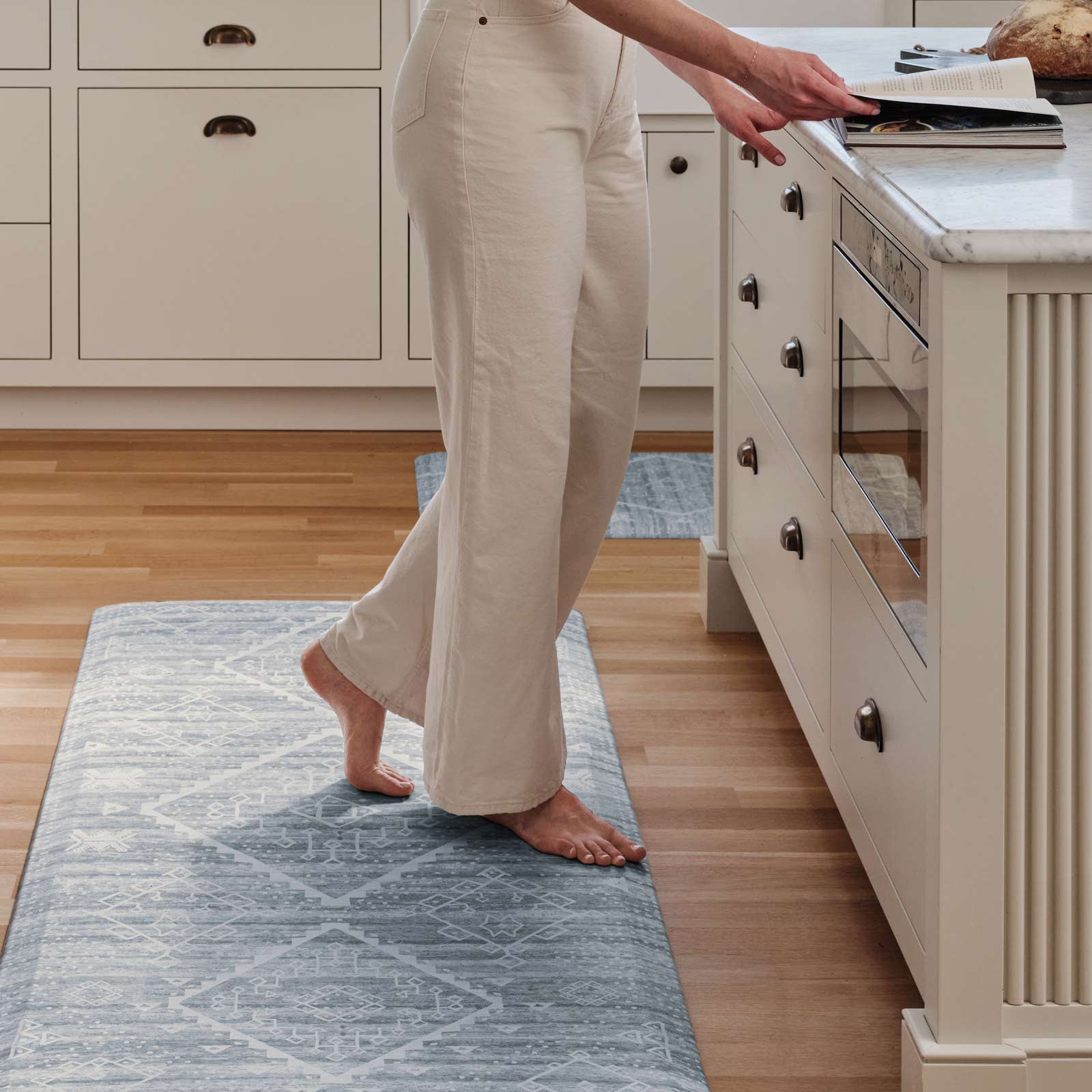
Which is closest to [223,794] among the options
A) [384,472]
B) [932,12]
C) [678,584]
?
[678,584]

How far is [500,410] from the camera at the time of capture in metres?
1.63

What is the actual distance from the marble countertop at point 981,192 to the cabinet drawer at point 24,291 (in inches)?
86.0

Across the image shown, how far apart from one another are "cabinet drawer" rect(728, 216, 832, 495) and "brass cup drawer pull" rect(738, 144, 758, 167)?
93 mm

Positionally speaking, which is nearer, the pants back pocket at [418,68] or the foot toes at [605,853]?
the pants back pocket at [418,68]

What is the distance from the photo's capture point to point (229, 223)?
3.54 meters

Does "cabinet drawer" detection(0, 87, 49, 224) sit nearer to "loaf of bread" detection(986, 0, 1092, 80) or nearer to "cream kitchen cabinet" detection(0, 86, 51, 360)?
"cream kitchen cabinet" detection(0, 86, 51, 360)

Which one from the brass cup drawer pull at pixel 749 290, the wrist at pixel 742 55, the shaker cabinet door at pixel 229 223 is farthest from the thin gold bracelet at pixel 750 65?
the shaker cabinet door at pixel 229 223

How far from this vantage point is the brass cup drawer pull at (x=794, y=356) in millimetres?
1862

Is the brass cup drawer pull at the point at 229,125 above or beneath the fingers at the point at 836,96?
above

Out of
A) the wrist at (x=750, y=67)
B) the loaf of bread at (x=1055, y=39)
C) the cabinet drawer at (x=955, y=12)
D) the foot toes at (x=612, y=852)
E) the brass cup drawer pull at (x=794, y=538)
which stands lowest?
the foot toes at (x=612, y=852)

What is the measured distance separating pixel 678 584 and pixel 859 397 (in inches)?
46.4

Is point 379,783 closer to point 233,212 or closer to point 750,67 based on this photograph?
point 750,67

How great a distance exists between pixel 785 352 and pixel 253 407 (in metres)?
1.98

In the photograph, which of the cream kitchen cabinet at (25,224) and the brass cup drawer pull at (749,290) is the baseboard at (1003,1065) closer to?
the brass cup drawer pull at (749,290)
